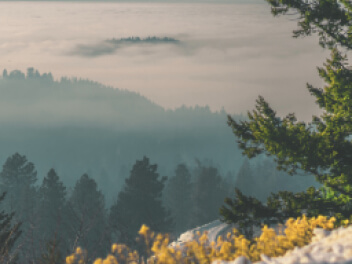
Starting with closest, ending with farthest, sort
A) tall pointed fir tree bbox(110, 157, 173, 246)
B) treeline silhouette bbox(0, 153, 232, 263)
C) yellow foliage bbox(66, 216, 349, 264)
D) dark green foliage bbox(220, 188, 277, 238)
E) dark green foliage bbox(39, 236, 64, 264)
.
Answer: dark green foliage bbox(39, 236, 64, 264) → yellow foliage bbox(66, 216, 349, 264) → dark green foliage bbox(220, 188, 277, 238) → treeline silhouette bbox(0, 153, 232, 263) → tall pointed fir tree bbox(110, 157, 173, 246)

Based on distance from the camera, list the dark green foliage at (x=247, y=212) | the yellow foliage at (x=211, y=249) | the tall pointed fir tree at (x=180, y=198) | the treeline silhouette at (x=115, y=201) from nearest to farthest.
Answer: the yellow foliage at (x=211, y=249) → the dark green foliage at (x=247, y=212) → the treeline silhouette at (x=115, y=201) → the tall pointed fir tree at (x=180, y=198)

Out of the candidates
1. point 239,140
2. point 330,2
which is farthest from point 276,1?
point 239,140

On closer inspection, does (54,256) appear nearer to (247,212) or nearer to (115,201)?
(247,212)

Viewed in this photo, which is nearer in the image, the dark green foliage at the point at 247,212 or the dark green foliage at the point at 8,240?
the dark green foliage at the point at 8,240

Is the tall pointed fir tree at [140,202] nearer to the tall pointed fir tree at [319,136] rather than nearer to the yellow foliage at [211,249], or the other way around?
the tall pointed fir tree at [319,136]

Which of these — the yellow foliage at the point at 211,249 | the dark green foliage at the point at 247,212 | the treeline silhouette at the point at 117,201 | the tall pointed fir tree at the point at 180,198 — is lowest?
the tall pointed fir tree at the point at 180,198

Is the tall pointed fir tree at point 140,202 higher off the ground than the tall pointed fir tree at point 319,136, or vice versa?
the tall pointed fir tree at point 319,136

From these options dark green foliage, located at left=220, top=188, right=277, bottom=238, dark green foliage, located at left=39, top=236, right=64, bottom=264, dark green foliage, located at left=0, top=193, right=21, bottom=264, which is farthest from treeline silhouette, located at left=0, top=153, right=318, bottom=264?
dark green foliage, located at left=39, top=236, right=64, bottom=264

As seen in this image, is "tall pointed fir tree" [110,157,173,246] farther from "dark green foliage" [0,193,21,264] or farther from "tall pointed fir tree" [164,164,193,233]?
"dark green foliage" [0,193,21,264]

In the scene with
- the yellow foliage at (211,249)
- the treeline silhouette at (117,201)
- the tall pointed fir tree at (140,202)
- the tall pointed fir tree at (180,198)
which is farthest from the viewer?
the tall pointed fir tree at (180,198)

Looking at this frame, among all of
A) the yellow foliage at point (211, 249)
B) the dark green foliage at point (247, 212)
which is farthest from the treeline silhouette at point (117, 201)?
the yellow foliage at point (211, 249)

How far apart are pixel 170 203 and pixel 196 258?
73293 mm

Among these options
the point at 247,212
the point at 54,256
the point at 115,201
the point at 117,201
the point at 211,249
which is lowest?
the point at 115,201

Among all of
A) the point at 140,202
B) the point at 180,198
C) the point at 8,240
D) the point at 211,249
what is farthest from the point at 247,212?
the point at 180,198
